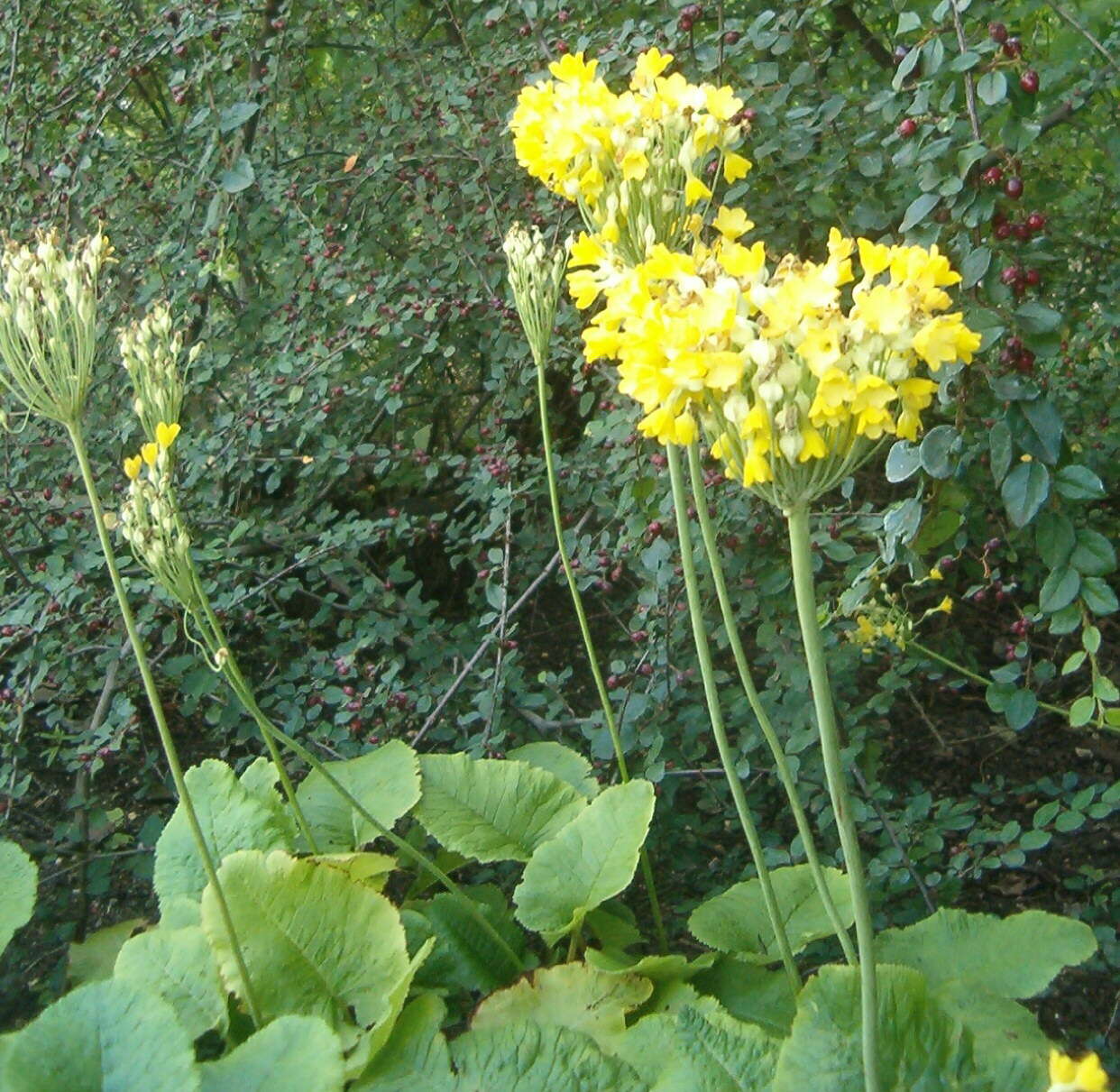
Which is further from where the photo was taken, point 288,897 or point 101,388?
point 101,388

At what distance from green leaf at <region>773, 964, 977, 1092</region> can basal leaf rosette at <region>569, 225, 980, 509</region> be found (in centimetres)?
68

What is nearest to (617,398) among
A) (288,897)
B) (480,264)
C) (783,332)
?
(480,264)

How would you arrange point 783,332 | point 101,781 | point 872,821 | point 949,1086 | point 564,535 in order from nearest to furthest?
point 783,332
point 949,1086
point 872,821
point 564,535
point 101,781

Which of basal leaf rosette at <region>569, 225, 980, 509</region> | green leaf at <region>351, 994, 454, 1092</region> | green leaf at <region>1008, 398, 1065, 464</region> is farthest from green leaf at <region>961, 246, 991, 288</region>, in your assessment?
green leaf at <region>351, 994, 454, 1092</region>

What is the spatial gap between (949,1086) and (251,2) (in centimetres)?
271

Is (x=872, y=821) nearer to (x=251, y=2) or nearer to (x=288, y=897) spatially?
(x=288, y=897)

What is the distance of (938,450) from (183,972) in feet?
4.45

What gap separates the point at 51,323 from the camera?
59.1 inches

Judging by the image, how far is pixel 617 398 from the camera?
96.9 inches

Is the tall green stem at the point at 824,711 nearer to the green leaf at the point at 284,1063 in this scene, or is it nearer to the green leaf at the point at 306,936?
the green leaf at the point at 284,1063

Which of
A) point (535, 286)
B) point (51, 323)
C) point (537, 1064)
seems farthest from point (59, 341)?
point (537, 1064)

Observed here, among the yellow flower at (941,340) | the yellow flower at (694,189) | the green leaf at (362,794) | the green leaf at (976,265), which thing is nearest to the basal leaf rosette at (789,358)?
the yellow flower at (941,340)

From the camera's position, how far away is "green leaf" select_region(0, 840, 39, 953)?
6.34 ft

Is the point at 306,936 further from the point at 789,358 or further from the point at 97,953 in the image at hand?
the point at 789,358
